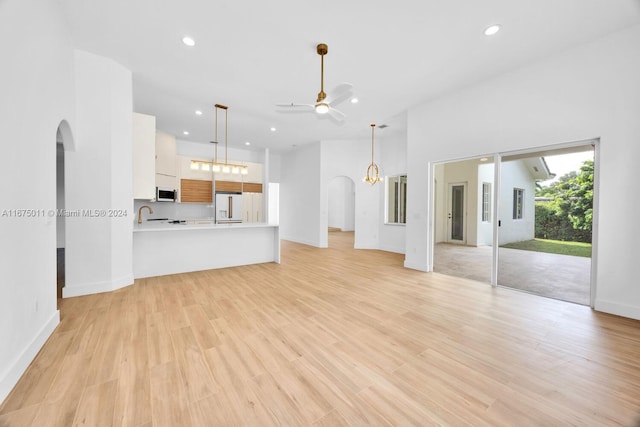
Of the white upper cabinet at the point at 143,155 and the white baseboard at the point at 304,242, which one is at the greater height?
the white upper cabinet at the point at 143,155

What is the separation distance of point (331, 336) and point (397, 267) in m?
3.26

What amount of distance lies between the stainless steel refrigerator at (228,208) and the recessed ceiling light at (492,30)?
23.3 ft

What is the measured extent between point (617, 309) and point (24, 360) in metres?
6.01

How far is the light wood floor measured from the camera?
150cm

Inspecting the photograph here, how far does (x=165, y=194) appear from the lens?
6504mm

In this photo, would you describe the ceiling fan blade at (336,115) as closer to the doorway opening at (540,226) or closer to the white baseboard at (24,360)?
the doorway opening at (540,226)

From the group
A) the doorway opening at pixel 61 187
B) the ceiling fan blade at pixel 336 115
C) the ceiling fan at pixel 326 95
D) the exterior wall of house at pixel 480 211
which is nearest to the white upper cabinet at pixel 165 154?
the doorway opening at pixel 61 187

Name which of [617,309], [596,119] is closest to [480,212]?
[596,119]

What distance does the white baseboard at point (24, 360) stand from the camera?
1613mm

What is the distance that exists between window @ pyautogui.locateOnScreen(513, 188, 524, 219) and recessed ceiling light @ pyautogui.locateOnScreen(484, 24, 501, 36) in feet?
10.5

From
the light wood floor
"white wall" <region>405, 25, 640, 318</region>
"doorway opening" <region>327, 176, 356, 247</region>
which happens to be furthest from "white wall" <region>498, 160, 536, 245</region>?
"doorway opening" <region>327, 176, 356, 247</region>

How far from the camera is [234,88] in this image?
14.1ft

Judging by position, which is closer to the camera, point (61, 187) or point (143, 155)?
point (143, 155)

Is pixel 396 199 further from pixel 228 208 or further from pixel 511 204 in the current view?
pixel 228 208
